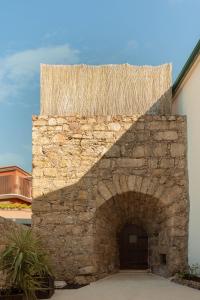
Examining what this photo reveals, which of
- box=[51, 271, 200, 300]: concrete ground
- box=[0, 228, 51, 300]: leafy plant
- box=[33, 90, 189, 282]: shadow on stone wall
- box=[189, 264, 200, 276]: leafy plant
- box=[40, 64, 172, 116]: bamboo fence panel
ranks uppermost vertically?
box=[40, 64, 172, 116]: bamboo fence panel

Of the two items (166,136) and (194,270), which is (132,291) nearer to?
(194,270)

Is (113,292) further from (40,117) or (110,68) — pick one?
(110,68)

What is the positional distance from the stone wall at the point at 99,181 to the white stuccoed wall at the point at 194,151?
0.20 metres

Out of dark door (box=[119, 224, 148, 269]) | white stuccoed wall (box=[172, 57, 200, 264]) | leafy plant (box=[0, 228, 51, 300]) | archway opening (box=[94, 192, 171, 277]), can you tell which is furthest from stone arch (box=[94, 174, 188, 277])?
leafy plant (box=[0, 228, 51, 300])

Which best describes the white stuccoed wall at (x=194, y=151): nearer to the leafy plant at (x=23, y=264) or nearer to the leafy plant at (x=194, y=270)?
the leafy plant at (x=194, y=270)

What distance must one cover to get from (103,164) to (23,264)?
2917 millimetres

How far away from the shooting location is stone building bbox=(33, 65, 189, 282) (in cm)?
776

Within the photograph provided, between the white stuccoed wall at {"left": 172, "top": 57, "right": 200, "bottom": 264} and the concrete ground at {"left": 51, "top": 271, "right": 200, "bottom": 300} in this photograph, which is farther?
the white stuccoed wall at {"left": 172, "top": 57, "right": 200, "bottom": 264}

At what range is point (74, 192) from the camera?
7.91 m

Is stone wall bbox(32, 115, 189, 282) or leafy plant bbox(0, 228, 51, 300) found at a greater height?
stone wall bbox(32, 115, 189, 282)

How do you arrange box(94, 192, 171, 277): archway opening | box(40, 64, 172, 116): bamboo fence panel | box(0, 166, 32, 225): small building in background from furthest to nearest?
box(0, 166, 32, 225): small building in background → box(40, 64, 172, 116): bamboo fence panel → box(94, 192, 171, 277): archway opening

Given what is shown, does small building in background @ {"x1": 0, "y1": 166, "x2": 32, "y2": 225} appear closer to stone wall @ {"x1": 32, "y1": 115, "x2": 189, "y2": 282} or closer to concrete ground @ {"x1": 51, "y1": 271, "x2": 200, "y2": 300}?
stone wall @ {"x1": 32, "y1": 115, "x2": 189, "y2": 282}

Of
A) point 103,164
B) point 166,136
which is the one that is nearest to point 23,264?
point 103,164

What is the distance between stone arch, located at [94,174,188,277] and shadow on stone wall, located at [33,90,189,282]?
0.02 meters
